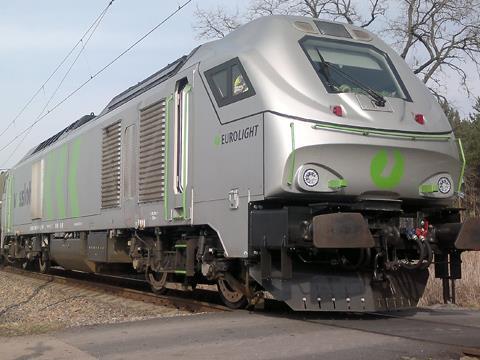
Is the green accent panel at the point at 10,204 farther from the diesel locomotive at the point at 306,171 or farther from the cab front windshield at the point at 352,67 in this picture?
the cab front windshield at the point at 352,67

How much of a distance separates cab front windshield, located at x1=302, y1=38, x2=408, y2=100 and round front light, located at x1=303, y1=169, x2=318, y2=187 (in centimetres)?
110

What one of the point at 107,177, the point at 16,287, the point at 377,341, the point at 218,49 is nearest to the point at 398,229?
the point at 377,341

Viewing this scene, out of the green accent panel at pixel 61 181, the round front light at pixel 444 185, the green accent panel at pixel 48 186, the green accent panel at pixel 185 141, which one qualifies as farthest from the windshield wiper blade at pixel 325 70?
the green accent panel at pixel 48 186

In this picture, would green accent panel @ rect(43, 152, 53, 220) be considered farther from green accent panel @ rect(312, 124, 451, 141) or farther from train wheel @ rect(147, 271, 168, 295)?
green accent panel @ rect(312, 124, 451, 141)

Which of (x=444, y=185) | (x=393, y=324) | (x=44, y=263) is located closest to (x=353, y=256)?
(x=393, y=324)

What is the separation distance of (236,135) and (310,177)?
1.20 meters

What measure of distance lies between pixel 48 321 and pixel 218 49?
15.1 ft

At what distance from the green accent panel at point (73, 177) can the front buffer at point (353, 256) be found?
279 inches

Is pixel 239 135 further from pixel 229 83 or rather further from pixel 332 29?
pixel 332 29

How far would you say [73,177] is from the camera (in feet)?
45.2

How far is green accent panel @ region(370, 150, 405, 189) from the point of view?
23.9ft

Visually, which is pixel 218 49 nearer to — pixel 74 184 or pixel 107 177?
pixel 107 177

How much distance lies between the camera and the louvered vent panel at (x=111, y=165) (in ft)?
36.2

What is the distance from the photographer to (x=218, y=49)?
8469 millimetres
